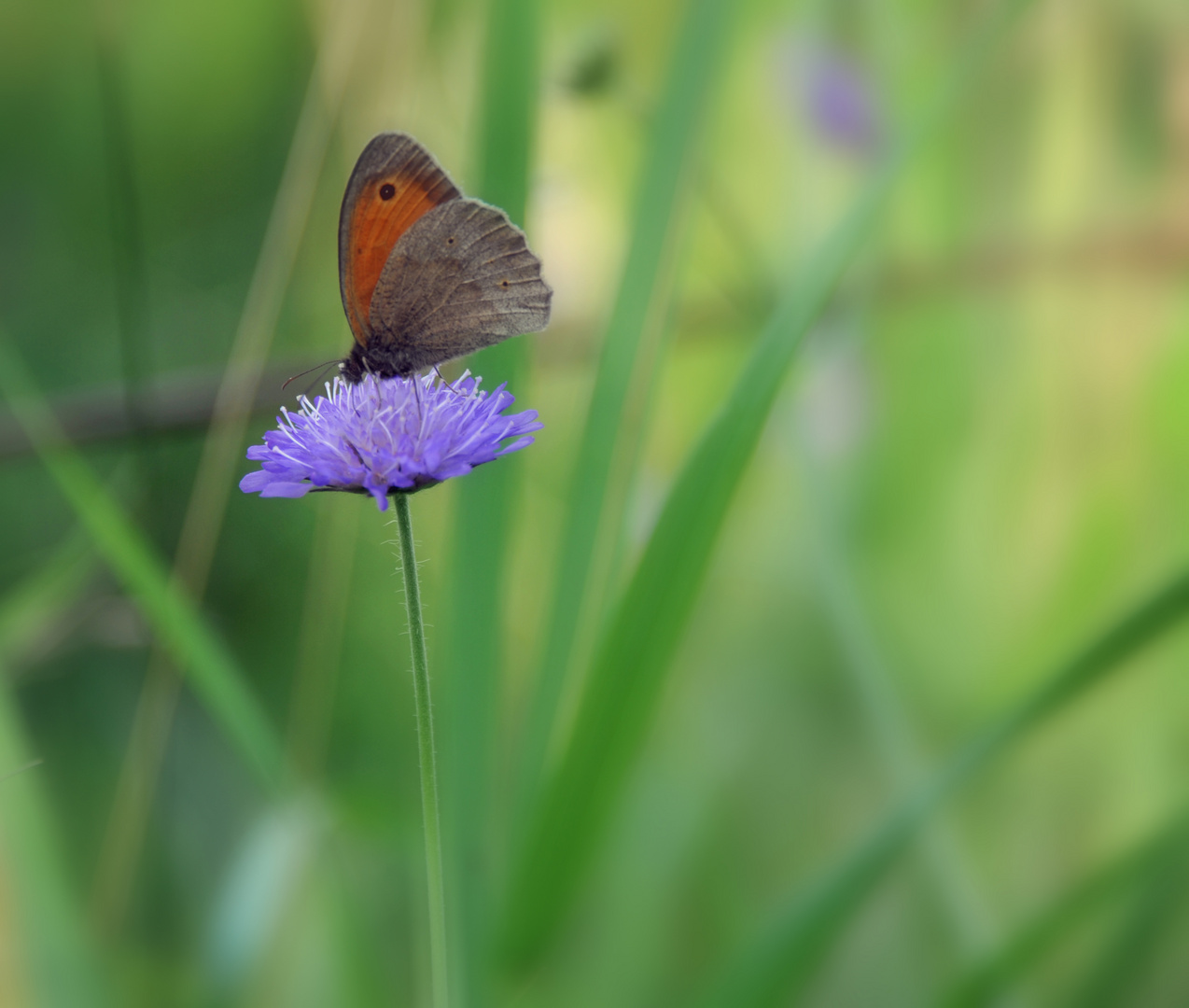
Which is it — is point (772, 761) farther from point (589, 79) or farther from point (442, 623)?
point (589, 79)

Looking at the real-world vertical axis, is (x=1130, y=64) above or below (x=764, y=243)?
below

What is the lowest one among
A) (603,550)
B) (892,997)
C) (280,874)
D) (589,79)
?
(892,997)

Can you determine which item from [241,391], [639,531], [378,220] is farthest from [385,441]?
[639,531]

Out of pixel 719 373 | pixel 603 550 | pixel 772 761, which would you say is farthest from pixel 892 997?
pixel 719 373

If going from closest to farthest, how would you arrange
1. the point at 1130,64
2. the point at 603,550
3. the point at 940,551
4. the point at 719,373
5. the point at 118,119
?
the point at 603,550, the point at 118,119, the point at 1130,64, the point at 940,551, the point at 719,373

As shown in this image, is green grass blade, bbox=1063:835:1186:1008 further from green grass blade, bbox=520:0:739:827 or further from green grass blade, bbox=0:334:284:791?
green grass blade, bbox=0:334:284:791

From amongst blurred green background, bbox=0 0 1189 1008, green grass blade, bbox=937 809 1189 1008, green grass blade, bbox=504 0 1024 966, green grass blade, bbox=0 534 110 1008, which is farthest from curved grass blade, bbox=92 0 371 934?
green grass blade, bbox=937 809 1189 1008

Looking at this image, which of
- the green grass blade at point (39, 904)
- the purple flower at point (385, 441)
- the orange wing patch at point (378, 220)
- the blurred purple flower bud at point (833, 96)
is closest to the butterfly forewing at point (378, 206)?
the orange wing patch at point (378, 220)
